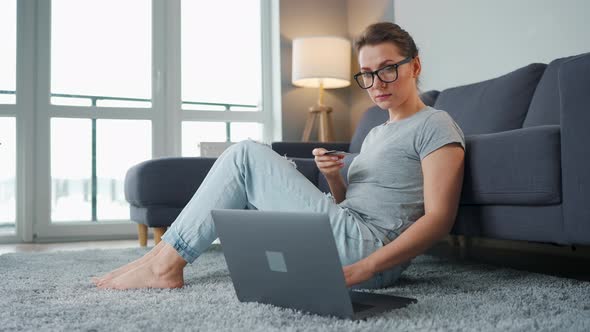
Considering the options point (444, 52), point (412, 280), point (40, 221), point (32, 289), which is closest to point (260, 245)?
point (412, 280)

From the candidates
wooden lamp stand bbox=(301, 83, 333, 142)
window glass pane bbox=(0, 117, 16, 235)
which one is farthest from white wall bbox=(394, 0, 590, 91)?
window glass pane bbox=(0, 117, 16, 235)

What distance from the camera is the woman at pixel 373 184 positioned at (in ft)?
4.50

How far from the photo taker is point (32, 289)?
167 centimetres

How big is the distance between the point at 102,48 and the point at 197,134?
0.93 m

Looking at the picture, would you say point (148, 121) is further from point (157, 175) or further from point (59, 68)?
point (157, 175)

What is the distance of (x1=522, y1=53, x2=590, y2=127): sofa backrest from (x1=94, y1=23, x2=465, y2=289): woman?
0.75 m

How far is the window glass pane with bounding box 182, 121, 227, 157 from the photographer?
4.39m

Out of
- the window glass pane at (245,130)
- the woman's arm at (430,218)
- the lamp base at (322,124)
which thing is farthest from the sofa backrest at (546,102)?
the window glass pane at (245,130)

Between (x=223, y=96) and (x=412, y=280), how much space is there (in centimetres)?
308

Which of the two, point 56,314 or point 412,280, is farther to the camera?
point 412,280

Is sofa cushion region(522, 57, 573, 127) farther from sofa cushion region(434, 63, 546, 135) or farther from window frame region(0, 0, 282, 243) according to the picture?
window frame region(0, 0, 282, 243)

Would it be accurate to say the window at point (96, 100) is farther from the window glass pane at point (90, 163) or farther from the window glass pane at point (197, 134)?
the window glass pane at point (197, 134)

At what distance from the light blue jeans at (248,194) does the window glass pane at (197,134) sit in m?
2.89

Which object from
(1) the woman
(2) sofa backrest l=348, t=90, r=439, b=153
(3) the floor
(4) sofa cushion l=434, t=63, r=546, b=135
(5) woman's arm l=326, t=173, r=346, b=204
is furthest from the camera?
(2) sofa backrest l=348, t=90, r=439, b=153
